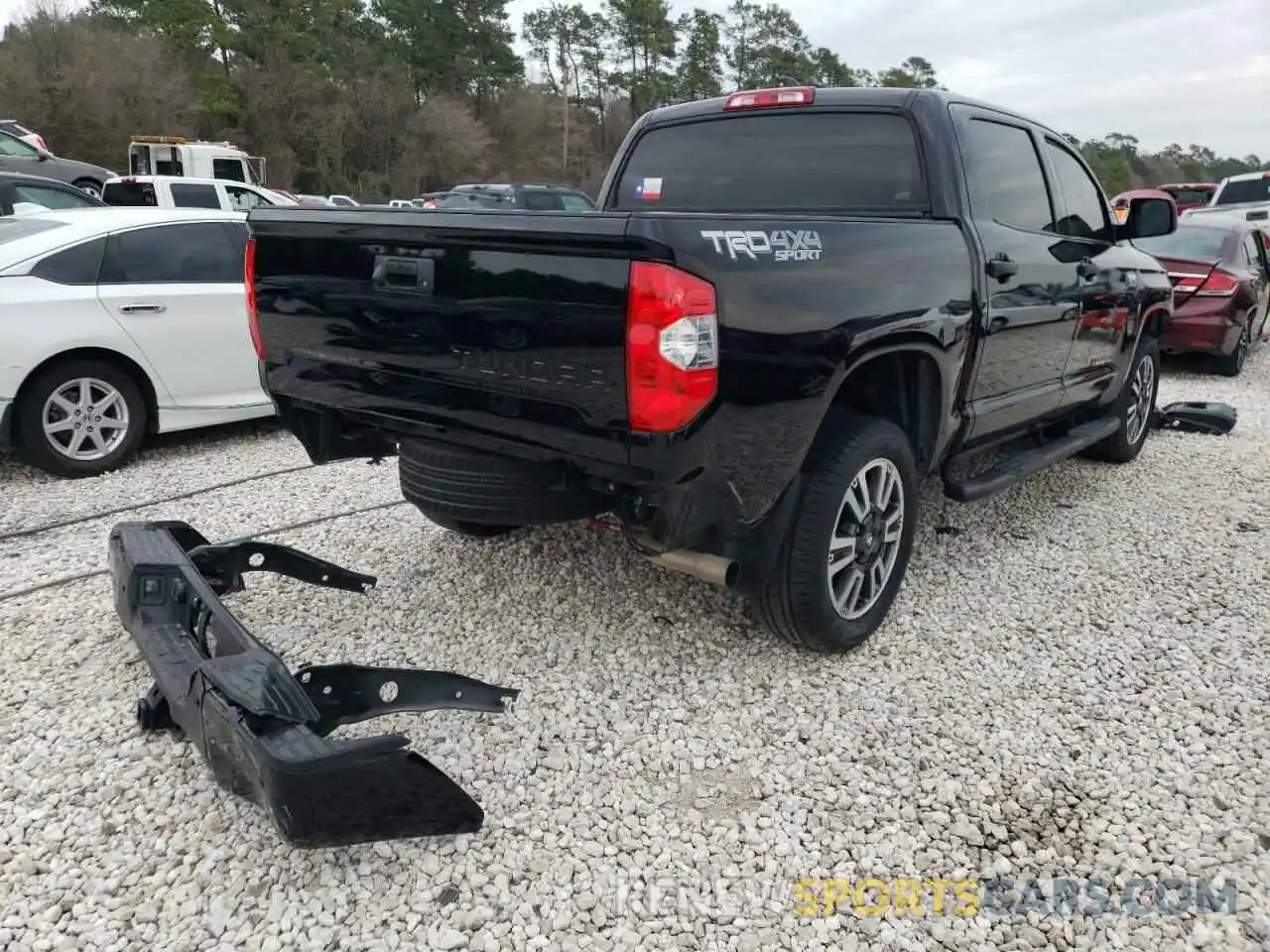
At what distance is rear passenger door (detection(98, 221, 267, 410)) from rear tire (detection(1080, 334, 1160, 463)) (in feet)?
17.8

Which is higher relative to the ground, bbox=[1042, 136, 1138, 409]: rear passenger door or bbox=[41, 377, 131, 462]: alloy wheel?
bbox=[1042, 136, 1138, 409]: rear passenger door

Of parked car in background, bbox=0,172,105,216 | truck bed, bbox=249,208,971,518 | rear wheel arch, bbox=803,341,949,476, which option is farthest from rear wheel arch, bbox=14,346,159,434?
parked car in background, bbox=0,172,105,216

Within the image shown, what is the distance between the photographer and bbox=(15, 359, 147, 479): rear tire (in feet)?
17.0

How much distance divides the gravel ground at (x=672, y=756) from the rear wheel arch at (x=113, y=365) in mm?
1220

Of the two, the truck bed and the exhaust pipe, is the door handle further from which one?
the exhaust pipe

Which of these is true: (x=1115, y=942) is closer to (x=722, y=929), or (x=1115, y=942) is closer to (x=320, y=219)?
(x=722, y=929)

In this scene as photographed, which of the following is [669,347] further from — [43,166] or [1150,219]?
[43,166]

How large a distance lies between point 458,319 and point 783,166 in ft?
6.08

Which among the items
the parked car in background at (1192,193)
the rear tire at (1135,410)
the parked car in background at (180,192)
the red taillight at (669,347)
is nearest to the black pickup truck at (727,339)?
the red taillight at (669,347)

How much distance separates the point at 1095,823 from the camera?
8.37 ft

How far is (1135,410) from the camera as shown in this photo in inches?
234

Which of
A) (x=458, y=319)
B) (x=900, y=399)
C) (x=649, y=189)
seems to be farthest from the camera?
(x=649, y=189)

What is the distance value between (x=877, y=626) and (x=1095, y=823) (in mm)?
1112

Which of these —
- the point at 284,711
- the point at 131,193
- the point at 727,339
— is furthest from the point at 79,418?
the point at 131,193
